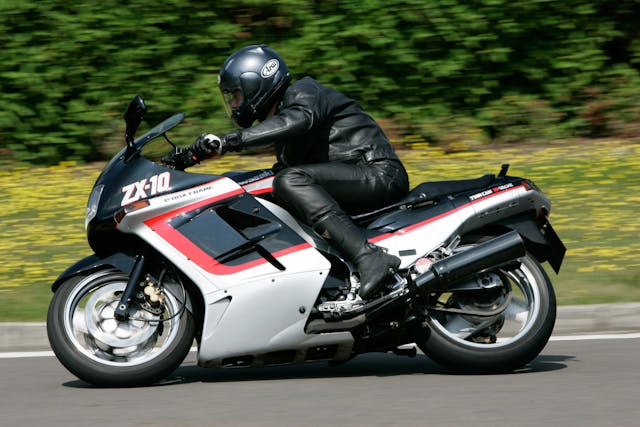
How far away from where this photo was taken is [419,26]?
12711 mm

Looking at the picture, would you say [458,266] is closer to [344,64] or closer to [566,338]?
[566,338]

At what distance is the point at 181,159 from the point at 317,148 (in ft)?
2.35

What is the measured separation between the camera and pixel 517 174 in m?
11.5

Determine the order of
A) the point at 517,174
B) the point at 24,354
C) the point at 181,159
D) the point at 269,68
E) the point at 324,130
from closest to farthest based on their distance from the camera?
the point at 181,159 → the point at 269,68 → the point at 324,130 → the point at 24,354 → the point at 517,174

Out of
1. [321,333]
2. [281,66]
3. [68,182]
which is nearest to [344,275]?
[321,333]

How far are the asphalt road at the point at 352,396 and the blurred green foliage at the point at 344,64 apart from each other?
621 centimetres

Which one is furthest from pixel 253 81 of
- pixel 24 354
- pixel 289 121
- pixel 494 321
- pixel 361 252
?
pixel 24 354

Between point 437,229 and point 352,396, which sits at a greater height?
point 437,229

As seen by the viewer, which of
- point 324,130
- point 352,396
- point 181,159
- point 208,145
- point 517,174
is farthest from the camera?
point 517,174

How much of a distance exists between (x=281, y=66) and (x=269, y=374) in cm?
160

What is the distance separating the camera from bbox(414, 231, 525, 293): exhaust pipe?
5898mm

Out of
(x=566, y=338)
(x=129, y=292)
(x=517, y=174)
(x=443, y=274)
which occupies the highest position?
(x=443, y=274)

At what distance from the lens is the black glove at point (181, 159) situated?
5875 mm

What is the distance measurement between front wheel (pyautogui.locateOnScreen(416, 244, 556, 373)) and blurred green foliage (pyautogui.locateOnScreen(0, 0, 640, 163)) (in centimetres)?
664
